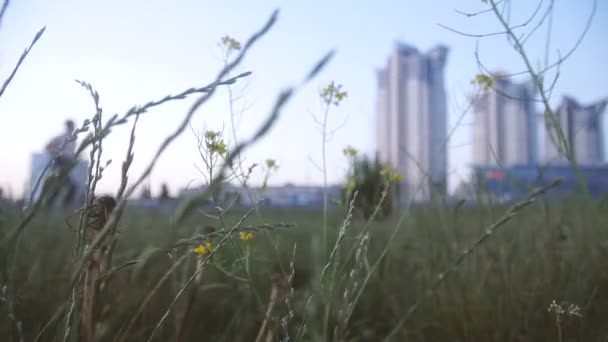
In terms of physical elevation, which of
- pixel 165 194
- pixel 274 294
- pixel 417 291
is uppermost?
pixel 165 194

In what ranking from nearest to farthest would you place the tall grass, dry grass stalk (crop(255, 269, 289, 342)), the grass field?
the tall grass < dry grass stalk (crop(255, 269, 289, 342)) < the grass field

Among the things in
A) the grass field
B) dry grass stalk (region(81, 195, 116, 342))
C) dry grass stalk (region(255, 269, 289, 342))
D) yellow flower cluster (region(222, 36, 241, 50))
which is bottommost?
the grass field

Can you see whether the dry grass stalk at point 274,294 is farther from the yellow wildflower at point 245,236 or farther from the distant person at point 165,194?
the distant person at point 165,194

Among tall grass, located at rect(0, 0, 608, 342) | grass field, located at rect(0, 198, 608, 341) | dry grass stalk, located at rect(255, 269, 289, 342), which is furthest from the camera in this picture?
grass field, located at rect(0, 198, 608, 341)

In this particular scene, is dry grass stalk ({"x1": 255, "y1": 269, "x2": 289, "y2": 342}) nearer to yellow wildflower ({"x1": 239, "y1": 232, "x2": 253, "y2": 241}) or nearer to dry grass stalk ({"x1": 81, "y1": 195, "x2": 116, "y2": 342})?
yellow wildflower ({"x1": 239, "y1": 232, "x2": 253, "y2": 241})

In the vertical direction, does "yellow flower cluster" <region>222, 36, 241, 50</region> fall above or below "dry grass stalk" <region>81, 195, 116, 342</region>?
above

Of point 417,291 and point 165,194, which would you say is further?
point 417,291

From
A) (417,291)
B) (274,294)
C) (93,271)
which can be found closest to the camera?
(93,271)

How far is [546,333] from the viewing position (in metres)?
1.23

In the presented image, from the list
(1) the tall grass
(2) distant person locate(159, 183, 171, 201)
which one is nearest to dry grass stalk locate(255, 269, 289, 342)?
(1) the tall grass

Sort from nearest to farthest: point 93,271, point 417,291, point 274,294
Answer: point 93,271 < point 274,294 < point 417,291

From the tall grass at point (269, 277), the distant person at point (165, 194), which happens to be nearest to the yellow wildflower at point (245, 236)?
the tall grass at point (269, 277)

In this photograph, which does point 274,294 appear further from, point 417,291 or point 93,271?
point 417,291

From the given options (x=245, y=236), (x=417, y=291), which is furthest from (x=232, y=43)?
(x=417, y=291)
